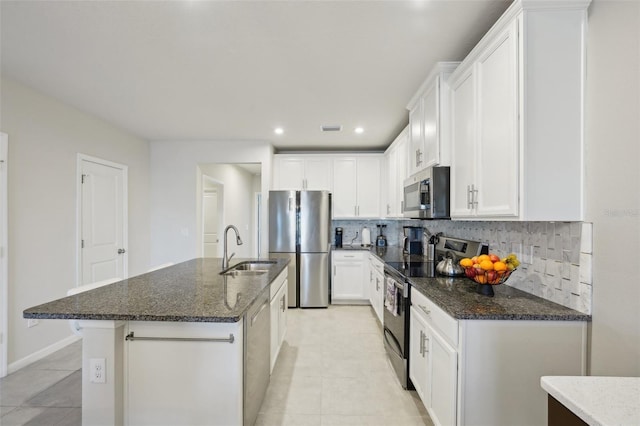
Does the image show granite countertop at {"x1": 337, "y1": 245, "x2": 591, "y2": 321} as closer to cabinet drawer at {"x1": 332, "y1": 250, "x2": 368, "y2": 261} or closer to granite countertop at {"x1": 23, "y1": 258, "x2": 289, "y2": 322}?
granite countertop at {"x1": 23, "y1": 258, "x2": 289, "y2": 322}

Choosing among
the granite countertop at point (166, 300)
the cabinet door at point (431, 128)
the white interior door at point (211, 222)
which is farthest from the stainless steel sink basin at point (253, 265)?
the white interior door at point (211, 222)

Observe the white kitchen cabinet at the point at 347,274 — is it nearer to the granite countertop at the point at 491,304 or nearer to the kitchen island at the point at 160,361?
the granite countertop at the point at 491,304

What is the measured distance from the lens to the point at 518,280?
6.29 ft

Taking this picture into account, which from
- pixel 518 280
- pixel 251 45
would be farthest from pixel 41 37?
pixel 518 280

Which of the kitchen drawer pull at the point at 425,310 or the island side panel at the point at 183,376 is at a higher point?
the kitchen drawer pull at the point at 425,310

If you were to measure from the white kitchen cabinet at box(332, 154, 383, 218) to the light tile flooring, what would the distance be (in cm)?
205

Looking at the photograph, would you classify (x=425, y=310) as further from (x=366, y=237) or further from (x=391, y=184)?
(x=366, y=237)

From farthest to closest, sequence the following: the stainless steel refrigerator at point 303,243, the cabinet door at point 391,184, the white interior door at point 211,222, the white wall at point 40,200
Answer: the white interior door at point 211,222, the stainless steel refrigerator at point 303,243, the cabinet door at point 391,184, the white wall at point 40,200

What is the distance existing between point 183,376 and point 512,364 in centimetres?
162

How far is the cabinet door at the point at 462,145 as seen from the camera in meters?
1.85

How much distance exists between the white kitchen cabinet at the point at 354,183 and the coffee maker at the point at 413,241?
3.15ft

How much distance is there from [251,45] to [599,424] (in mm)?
2378

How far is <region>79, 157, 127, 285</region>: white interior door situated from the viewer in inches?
133

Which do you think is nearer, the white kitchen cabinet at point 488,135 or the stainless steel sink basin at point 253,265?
the white kitchen cabinet at point 488,135
